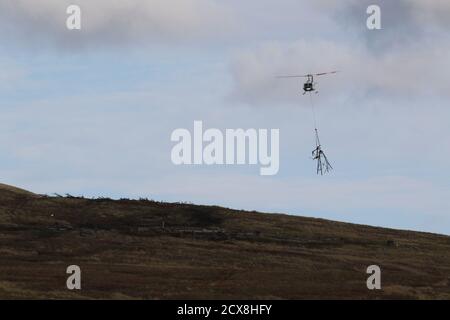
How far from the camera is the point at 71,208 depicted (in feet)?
282

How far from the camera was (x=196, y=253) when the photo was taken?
230 feet

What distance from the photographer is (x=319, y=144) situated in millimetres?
71438

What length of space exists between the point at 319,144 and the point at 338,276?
12904 mm

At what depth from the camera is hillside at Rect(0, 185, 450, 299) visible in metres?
56.1

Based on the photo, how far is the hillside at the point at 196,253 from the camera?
5609 cm

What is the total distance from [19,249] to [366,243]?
2789 centimetres
